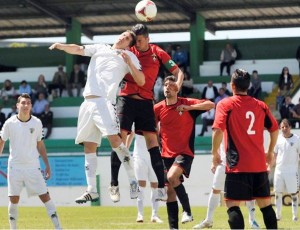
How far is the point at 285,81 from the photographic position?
36.3 meters

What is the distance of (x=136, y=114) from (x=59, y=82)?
85.5 ft

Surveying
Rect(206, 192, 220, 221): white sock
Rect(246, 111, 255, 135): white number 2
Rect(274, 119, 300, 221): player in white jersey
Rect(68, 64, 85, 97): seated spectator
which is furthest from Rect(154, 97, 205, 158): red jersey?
Rect(68, 64, 85, 97): seated spectator

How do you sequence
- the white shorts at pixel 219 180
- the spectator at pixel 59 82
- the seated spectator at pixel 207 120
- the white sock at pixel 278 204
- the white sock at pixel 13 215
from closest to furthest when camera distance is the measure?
1. the white sock at pixel 13 215
2. the white shorts at pixel 219 180
3. the white sock at pixel 278 204
4. the seated spectator at pixel 207 120
5. the spectator at pixel 59 82

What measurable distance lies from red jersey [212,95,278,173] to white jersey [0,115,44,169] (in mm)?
4602

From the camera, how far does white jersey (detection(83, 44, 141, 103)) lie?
14016 mm

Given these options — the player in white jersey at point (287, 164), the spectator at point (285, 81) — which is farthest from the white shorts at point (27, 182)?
the spectator at point (285, 81)

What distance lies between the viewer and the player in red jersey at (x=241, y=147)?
40.2 feet

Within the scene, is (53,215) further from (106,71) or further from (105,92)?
(106,71)

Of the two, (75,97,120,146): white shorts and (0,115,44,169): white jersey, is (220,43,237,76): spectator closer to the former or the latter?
(0,115,44,169): white jersey

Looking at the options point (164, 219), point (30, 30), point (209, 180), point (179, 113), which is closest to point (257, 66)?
point (209, 180)

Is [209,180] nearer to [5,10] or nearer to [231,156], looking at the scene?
[5,10]

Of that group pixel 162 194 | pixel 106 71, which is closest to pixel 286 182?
pixel 162 194

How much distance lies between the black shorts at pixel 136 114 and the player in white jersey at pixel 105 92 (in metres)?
0.43

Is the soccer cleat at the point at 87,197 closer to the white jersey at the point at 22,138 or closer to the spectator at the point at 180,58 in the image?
the white jersey at the point at 22,138
